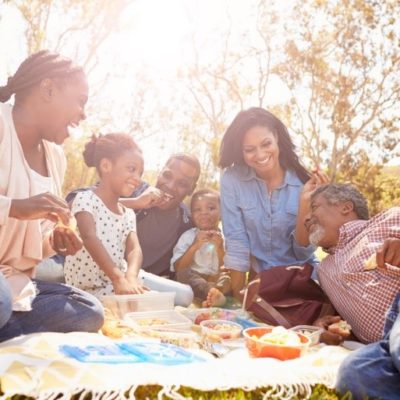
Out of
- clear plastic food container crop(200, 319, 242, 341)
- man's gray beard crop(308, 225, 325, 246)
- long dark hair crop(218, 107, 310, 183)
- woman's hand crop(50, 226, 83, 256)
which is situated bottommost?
clear plastic food container crop(200, 319, 242, 341)

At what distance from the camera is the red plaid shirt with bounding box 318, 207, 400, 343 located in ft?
9.80

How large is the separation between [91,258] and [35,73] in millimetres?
1585

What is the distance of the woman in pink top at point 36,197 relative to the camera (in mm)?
2779

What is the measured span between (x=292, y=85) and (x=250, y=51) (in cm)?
219

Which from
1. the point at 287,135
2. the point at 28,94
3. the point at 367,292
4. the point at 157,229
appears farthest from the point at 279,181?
the point at 28,94

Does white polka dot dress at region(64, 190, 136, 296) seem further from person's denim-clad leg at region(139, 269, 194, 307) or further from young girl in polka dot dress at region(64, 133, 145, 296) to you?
person's denim-clad leg at region(139, 269, 194, 307)

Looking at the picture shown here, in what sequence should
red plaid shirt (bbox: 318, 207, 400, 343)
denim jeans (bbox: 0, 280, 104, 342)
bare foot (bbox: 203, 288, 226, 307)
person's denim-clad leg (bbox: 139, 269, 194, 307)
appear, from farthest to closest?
person's denim-clad leg (bbox: 139, 269, 194, 307)
bare foot (bbox: 203, 288, 226, 307)
red plaid shirt (bbox: 318, 207, 400, 343)
denim jeans (bbox: 0, 280, 104, 342)

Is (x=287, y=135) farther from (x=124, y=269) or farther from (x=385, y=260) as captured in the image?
(x=385, y=260)

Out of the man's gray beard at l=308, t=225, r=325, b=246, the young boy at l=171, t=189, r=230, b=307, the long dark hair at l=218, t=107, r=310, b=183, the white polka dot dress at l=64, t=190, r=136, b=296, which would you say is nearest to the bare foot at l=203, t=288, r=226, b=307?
the young boy at l=171, t=189, r=230, b=307

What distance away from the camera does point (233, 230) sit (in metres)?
4.73

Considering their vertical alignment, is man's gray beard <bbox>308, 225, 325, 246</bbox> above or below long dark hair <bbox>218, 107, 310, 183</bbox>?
below

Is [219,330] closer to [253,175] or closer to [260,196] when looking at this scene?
[260,196]

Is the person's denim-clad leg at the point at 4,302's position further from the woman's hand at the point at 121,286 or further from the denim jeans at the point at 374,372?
the denim jeans at the point at 374,372

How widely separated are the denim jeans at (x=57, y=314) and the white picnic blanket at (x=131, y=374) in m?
0.15
